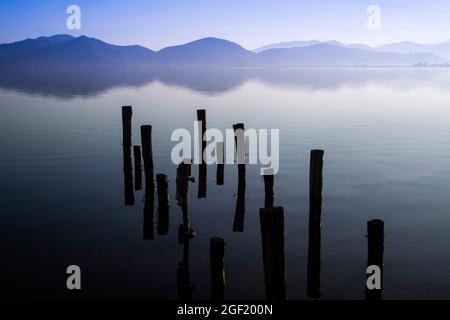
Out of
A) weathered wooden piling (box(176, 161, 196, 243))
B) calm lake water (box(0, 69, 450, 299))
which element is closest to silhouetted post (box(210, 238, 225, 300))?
calm lake water (box(0, 69, 450, 299))

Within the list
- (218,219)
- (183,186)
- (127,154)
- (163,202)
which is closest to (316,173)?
(183,186)

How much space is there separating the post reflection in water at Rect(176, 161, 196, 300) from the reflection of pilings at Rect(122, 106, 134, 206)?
4.75m

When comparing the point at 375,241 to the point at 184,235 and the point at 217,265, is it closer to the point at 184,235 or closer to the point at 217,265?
the point at 217,265

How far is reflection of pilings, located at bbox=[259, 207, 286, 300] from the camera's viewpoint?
9227 millimetres

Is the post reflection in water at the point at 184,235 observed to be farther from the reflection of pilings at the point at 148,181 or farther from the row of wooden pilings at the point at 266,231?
the reflection of pilings at the point at 148,181

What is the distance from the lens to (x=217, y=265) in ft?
32.1

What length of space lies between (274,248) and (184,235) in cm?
586

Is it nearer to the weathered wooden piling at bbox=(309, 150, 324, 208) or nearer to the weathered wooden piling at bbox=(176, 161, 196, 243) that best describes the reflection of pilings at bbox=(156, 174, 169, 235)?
the weathered wooden piling at bbox=(176, 161, 196, 243)

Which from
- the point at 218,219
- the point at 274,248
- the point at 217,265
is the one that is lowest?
the point at 218,219

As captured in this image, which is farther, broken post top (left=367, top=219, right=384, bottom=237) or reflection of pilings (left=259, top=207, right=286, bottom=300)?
broken post top (left=367, top=219, right=384, bottom=237)

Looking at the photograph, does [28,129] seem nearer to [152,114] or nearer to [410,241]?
[152,114]

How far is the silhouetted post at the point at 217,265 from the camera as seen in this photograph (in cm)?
950
